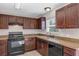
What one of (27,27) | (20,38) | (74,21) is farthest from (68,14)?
(27,27)

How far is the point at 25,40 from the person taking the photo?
4391mm

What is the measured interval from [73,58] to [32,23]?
4546mm

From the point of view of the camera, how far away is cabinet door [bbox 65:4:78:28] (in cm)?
214

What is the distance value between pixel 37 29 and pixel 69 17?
325cm

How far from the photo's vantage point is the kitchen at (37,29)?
2455 mm

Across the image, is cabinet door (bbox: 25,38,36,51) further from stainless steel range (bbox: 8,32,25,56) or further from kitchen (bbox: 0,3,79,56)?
stainless steel range (bbox: 8,32,25,56)

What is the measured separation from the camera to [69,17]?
7.77 ft

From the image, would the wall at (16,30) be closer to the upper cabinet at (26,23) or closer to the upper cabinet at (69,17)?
the upper cabinet at (26,23)

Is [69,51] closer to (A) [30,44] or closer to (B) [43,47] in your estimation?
(B) [43,47]

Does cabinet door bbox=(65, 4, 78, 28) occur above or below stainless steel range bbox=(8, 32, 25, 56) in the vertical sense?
above

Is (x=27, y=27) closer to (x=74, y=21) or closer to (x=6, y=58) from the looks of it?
(x=74, y=21)

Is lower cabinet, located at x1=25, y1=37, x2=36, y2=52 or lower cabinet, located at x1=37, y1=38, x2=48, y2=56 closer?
lower cabinet, located at x1=37, y1=38, x2=48, y2=56

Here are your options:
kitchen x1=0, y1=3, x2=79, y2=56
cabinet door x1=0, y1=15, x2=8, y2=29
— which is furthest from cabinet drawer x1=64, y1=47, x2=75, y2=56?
cabinet door x1=0, y1=15, x2=8, y2=29

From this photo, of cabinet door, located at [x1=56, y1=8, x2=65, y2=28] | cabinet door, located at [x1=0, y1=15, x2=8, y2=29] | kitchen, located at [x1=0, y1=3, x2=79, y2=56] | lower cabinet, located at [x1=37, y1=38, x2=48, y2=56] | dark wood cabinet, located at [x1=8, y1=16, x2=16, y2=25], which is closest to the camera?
kitchen, located at [x1=0, y1=3, x2=79, y2=56]
